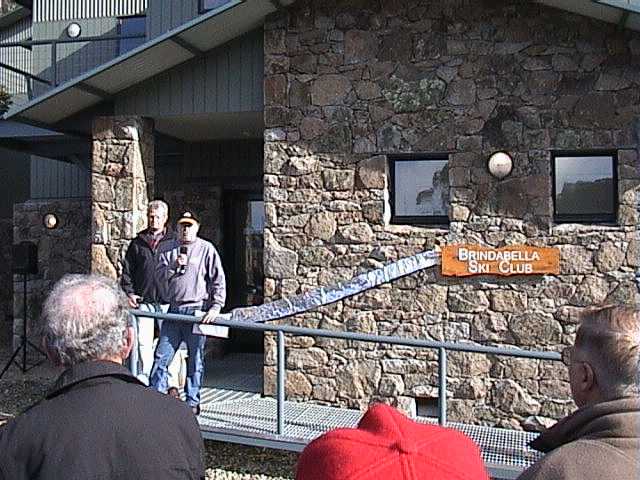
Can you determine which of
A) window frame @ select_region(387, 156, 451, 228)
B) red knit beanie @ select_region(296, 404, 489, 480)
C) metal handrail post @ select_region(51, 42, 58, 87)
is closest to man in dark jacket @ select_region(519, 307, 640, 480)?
red knit beanie @ select_region(296, 404, 489, 480)

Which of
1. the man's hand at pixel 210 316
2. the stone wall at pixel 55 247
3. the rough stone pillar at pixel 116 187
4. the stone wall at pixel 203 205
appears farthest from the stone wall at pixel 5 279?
the man's hand at pixel 210 316

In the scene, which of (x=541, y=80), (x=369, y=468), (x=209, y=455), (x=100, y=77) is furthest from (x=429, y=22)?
(x=369, y=468)

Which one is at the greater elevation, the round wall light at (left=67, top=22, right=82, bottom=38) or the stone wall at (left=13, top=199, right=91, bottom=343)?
the round wall light at (left=67, top=22, right=82, bottom=38)

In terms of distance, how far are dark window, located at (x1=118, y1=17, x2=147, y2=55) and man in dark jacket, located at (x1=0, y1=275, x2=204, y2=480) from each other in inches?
348

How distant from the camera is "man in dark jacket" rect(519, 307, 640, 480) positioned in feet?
5.15

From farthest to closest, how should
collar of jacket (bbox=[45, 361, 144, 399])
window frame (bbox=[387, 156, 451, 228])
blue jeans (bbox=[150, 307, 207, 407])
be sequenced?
window frame (bbox=[387, 156, 451, 228]) < blue jeans (bbox=[150, 307, 207, 407]) < collar of jacket (bbox=[45, 361, 144, 399])

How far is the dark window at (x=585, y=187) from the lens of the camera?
6133 mm

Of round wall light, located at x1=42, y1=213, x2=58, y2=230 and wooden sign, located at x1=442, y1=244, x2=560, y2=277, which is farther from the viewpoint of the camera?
round wall light, located at x1=42, y1=213, x2=58, y2=230

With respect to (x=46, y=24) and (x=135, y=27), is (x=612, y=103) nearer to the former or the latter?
(x=135, y=27)

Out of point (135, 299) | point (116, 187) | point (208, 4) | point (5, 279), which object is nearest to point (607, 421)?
point (135, 299)

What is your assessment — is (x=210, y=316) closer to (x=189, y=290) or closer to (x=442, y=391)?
(x=189, y=290)

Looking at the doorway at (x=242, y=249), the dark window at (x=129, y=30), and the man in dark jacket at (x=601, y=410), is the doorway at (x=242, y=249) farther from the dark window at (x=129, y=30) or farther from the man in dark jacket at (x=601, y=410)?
the man in dark jacket at (x=601, y=410)

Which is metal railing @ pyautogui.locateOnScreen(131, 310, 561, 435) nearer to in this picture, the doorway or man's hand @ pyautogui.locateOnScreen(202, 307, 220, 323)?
man's hand @ pyautogui.locateOnScreen(202, 307, 220, 323)

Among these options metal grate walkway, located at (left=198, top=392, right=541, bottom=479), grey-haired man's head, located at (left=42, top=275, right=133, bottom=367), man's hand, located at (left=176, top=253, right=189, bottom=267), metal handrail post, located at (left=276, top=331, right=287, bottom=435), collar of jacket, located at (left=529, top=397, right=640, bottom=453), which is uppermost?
man's hand, located at (left=176, top=253, right=189, bottom=267)
